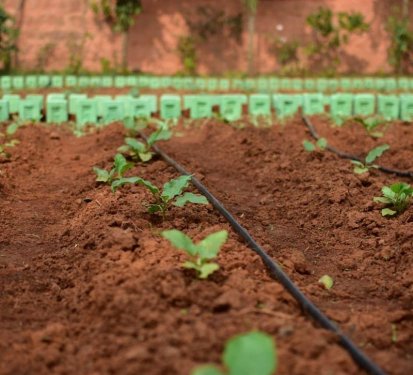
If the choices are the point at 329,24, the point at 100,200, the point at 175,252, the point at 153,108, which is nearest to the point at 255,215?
the point at 100,200

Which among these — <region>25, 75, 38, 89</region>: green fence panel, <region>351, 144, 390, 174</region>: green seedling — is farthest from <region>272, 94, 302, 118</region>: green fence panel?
<region>25, 75, 38, 89</region>: green fence panel

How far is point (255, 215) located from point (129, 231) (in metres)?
1.46

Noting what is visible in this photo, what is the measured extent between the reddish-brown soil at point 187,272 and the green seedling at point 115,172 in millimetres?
128

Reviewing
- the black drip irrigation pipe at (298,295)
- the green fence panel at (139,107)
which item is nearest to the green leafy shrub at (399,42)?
the green fence panel at (139,107)

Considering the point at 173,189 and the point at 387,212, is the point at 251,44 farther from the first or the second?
the point at 173,189

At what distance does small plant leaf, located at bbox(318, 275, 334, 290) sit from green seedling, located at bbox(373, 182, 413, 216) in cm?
120

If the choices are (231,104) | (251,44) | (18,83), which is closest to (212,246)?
(231,104)

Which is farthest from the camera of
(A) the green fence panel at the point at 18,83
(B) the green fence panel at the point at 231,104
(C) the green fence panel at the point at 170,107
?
(A) the green fence panel at the point at 18,83

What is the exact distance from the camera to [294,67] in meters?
22.5

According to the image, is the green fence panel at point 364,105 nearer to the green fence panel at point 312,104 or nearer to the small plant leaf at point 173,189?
the green fence panel at point 312,104

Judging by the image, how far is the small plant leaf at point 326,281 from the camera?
389cm

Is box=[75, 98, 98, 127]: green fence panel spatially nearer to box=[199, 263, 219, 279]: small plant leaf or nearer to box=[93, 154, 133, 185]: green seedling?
box=[93, 154, 133, 185]: green seedling

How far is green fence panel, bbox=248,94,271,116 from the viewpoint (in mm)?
10141

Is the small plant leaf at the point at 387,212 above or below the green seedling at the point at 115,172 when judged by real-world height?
below
